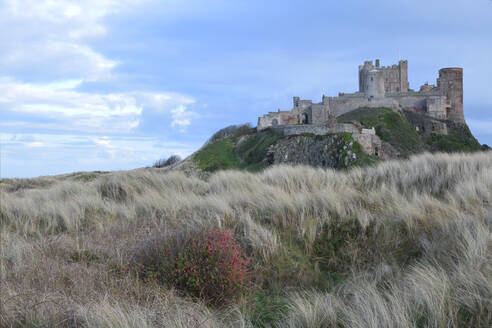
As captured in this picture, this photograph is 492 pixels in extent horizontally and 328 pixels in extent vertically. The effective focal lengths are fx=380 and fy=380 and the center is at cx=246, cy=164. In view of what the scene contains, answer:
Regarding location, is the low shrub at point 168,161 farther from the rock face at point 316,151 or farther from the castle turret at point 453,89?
the castle turret at point 453,89

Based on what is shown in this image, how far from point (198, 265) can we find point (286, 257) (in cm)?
149

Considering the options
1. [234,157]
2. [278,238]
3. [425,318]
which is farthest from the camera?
[234,157]

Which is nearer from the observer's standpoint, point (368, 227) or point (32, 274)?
point (32, 274)

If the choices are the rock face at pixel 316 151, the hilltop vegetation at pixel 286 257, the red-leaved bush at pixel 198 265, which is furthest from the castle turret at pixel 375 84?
the red-leaved bush at pixel 198 265

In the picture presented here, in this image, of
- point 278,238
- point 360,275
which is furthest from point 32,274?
point 360,275

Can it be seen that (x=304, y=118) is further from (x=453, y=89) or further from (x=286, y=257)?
(x=286, y=257)

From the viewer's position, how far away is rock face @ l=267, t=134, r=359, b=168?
25000mm

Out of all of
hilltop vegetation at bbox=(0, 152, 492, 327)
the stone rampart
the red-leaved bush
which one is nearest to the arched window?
the stone rampart

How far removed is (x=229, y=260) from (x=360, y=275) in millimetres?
1787

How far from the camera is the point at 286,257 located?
556cm

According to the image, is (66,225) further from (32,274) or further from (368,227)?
(368,227)

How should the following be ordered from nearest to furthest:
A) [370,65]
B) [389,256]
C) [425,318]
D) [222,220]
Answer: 1. [425,318]
2. [389,256]
3. [222,220]
4. [370,65]

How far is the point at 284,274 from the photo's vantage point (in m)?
5.29

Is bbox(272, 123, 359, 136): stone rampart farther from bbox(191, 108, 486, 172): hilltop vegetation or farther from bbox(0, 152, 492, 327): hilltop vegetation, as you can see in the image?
bbox(0, 152, 492, 327): hilltop vegetation
